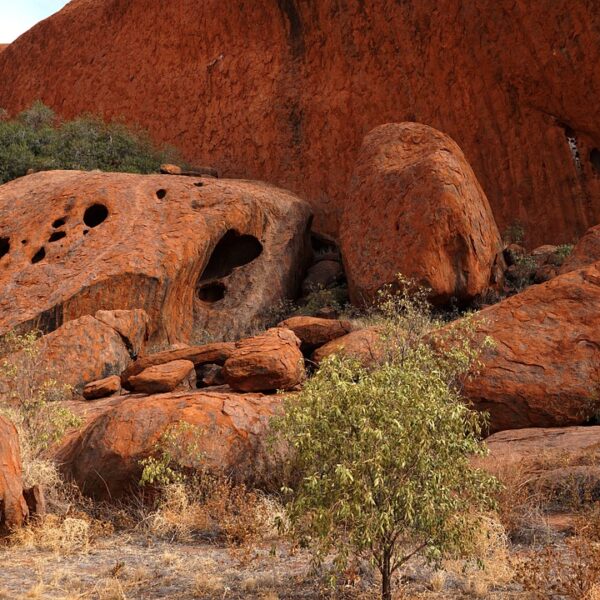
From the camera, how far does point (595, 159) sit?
13648mm

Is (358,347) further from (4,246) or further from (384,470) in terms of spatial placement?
(4,246)

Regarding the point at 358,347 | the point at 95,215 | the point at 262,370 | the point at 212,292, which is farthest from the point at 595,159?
the point at 262,370

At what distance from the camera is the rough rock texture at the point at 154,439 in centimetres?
606

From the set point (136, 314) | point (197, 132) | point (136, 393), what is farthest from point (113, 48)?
point (136, 393)

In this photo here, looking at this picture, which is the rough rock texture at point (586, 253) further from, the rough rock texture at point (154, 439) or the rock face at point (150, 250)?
the rough rock texture at point (154, 439)

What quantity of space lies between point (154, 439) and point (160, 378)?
1.66 meters

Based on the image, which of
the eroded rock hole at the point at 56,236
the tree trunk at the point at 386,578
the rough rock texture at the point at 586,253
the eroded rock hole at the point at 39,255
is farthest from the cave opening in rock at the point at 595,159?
the tree trunk at the point at 386,578

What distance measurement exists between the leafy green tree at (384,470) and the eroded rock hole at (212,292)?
7445 millimetres

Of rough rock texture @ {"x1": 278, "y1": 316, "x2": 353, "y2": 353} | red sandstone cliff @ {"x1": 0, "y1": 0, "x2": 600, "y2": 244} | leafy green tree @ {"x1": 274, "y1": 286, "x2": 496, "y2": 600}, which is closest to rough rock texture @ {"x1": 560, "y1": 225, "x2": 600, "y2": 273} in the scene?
rough rock texture @ {"x1": 278, "y1": 316, "x2": 353, "y2": 353}

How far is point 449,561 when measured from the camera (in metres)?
4.70

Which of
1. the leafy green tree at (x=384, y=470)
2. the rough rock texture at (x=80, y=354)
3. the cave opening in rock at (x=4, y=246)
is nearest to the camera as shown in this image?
the leafy green tree at (x=384, y=470)

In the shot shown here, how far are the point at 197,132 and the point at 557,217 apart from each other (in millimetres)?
8384

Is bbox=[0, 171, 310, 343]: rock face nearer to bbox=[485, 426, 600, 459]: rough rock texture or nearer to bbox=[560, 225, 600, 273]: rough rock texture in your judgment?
bbox=[560, 225, 600, 273]: rough rock texture

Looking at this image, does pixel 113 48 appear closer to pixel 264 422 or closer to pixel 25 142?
pixel 25 142
